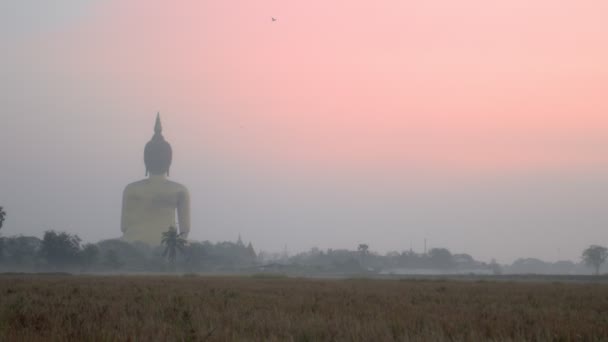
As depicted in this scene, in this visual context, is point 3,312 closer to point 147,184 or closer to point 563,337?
point 563,337

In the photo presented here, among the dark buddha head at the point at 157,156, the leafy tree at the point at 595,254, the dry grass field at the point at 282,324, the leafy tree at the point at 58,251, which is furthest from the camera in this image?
the leafy tree at the point at 595,254

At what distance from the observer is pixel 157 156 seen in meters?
123

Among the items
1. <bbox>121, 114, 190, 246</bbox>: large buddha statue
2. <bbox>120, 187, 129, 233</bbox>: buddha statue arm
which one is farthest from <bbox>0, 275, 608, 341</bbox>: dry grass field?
<bbox>120, 187, 129, 233</bbox>: buddha statue arm

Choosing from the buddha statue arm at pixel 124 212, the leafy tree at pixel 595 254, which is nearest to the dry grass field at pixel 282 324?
the buddha statue arm at pixel 124 212

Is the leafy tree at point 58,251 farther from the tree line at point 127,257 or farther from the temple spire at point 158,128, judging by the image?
the temple spire at point 158,128

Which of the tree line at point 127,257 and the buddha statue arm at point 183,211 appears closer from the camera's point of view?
the tree line at point 127,257

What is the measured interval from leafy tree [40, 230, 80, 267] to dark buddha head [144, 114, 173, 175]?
28100mm

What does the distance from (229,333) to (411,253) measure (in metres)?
157

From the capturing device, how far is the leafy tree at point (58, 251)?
9681 centimetres

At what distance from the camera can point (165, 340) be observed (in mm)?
10195

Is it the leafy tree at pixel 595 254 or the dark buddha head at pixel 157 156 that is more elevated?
the dark buddha head at pixel 157 156

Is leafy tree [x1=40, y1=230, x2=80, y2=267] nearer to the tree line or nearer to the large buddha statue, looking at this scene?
the tree line

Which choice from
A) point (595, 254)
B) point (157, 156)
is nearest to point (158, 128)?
point (157, 156)

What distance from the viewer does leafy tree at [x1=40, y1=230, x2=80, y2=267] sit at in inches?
3812
